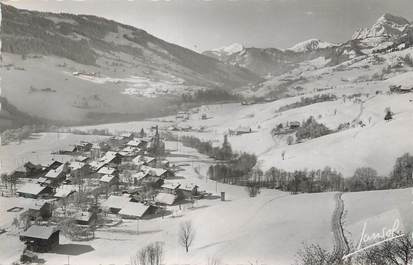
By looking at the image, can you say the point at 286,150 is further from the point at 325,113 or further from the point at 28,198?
the point at 28,198

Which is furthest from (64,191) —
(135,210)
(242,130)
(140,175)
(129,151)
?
(242,130)

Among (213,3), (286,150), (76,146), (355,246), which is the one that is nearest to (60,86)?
(76,146)

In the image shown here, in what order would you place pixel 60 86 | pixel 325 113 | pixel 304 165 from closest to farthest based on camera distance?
pixel 304 165, pixel 325 113, pixel 60 86

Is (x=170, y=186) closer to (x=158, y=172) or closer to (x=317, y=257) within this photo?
(x=158, y=172)

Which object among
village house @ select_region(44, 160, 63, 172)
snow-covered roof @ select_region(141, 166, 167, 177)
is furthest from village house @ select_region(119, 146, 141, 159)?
village house @ select_region(44, 160, 63, 172)

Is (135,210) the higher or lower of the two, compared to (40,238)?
higher
